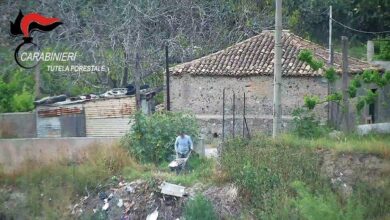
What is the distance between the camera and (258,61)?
77.9 ft

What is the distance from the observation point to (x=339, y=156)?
57.3 ft

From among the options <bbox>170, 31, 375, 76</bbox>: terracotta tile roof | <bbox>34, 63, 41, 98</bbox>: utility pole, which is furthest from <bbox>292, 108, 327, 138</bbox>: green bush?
<bbox>34, 63, 41, 98</bbox>: utility pole

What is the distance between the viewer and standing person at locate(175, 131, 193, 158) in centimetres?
1834

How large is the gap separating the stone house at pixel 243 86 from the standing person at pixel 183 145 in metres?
4.58

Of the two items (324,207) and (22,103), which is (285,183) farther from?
(22,103)

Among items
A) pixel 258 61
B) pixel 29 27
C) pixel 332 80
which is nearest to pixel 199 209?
pixel 332 80

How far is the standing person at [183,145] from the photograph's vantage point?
1834cm

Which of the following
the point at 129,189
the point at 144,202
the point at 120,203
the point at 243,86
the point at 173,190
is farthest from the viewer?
the point at 243,86

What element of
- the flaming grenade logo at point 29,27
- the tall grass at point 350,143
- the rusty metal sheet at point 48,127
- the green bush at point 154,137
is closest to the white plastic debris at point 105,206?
the green bush at point 154,137

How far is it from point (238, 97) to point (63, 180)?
7.25m

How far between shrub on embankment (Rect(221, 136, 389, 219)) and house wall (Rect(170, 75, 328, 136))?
205 inches

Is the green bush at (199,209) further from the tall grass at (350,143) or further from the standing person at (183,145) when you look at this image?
the tall grass at (350,143)

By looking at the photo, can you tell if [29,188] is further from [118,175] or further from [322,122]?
[322,122]

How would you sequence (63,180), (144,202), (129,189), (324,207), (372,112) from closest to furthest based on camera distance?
1. (324,207)
2. (144,202)
3. (129,189)
4. (63,180)
5. (372,112)
